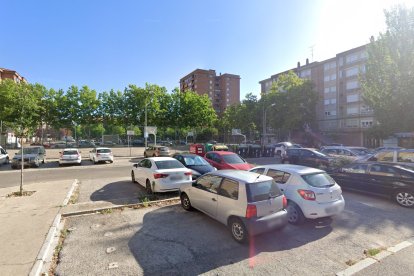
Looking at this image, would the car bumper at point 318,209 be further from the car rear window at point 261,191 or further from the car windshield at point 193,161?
the car windshield at point 193,161

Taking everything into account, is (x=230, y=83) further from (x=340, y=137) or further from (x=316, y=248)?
(x=316, y=248)

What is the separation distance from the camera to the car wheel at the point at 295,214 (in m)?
5.80

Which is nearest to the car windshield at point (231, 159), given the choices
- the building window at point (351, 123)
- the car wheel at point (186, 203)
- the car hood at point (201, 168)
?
the car hood at point (201, 168)

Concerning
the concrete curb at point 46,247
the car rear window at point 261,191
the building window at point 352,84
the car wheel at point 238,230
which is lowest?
the concrete curb at point 46,247

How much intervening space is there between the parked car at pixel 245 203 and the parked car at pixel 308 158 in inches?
389

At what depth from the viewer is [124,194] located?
29.5ft

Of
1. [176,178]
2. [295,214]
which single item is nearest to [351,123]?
[176,178]

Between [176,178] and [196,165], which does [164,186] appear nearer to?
[176,178]

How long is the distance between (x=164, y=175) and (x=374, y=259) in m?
5.94

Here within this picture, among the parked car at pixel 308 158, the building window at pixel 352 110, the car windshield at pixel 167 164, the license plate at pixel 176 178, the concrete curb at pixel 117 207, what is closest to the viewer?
the concrete curb at pixel 117 207

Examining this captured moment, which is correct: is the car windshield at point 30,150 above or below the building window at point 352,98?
below

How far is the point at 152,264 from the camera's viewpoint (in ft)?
13.2

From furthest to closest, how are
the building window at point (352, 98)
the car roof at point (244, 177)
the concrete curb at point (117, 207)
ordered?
the building window at point (352, 98) < the concrete curb at point (117, 207) < the car roof at point (244, 177)

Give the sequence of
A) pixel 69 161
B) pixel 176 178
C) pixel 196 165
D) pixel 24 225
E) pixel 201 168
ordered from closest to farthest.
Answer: pixel 24 225 < pixel 176 178 < pixel 201 168 < pixel 196 165 < pixel 69 161
